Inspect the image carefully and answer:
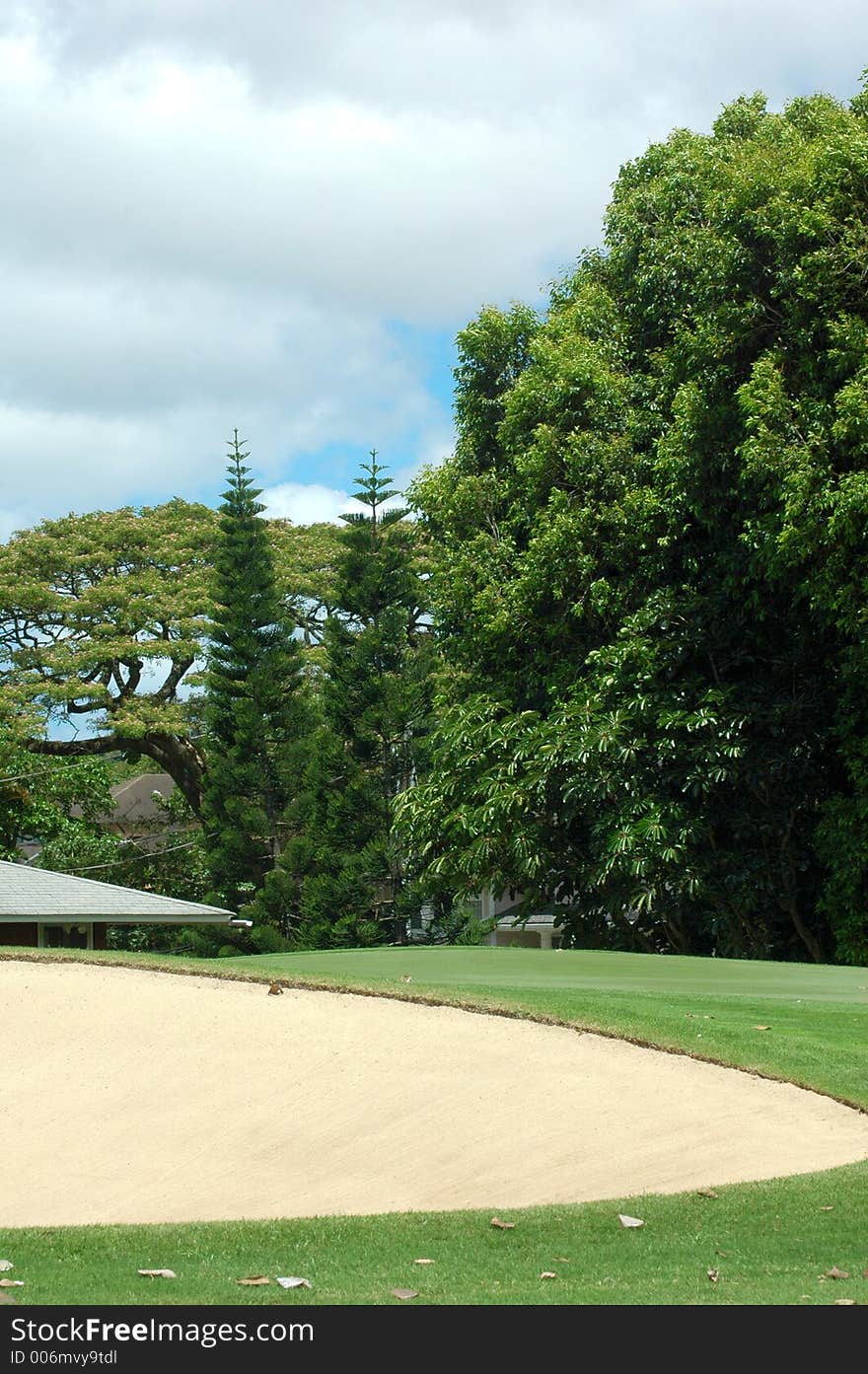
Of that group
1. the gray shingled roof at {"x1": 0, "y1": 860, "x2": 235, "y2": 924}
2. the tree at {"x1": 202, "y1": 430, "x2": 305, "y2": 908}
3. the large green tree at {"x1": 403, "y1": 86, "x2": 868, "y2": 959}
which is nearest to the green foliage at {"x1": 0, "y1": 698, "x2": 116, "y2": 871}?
the tree at {"x1": 202, "y1": 430, "x2": 305, "y2": 908}

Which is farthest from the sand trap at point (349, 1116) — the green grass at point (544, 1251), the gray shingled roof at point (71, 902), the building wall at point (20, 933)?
the building wall at point (20, 933)

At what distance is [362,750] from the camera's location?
33.8 metres

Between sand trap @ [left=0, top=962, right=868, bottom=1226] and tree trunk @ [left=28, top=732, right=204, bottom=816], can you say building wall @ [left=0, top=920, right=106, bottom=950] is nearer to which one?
tree trunk @ [left=28, top=732, right=204, bottom=816]

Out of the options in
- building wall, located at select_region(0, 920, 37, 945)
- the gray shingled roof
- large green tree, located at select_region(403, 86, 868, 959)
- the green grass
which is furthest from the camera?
building wall, located at select_region(0, 920, 37, 945)

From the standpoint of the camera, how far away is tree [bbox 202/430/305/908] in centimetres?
3497

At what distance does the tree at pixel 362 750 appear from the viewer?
108ft

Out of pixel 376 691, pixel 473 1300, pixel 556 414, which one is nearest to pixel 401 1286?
pixel 473 1300

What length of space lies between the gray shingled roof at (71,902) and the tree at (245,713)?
29.4 feet

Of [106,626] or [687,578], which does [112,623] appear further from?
[687,578]

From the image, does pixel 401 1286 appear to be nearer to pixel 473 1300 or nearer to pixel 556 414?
pixel 473 1300

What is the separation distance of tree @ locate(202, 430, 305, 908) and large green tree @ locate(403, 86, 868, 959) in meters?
11.1

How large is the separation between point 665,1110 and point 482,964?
7.40 metres

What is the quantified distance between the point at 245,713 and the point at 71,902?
11.2 meters
